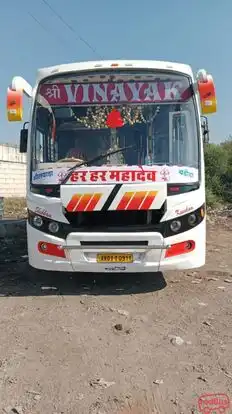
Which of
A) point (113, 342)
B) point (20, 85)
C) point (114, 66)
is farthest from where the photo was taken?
point (114, 66)

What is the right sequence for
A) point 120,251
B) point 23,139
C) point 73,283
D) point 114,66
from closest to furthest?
1. point 120,251
2. point 114,66
3. point 23,139
4. point 73,283

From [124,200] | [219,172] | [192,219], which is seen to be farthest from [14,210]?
[192,219]

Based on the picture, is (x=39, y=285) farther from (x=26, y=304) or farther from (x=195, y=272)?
(x=195, y=272)

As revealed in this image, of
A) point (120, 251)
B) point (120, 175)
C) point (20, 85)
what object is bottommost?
point (120, 251)

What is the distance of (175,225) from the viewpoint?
18.7ft

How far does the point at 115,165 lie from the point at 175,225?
1.08m

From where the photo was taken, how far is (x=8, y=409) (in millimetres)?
3289

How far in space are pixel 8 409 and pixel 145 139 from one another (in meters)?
3.95

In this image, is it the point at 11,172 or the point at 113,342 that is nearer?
the point at 113,342

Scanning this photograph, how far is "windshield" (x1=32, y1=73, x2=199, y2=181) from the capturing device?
6.11 metres

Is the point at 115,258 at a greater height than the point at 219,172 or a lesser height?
greater

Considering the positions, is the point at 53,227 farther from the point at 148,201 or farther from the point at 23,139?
A: the point at 23,139

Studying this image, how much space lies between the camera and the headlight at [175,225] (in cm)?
568

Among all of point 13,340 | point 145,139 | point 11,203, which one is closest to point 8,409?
point 13,340
